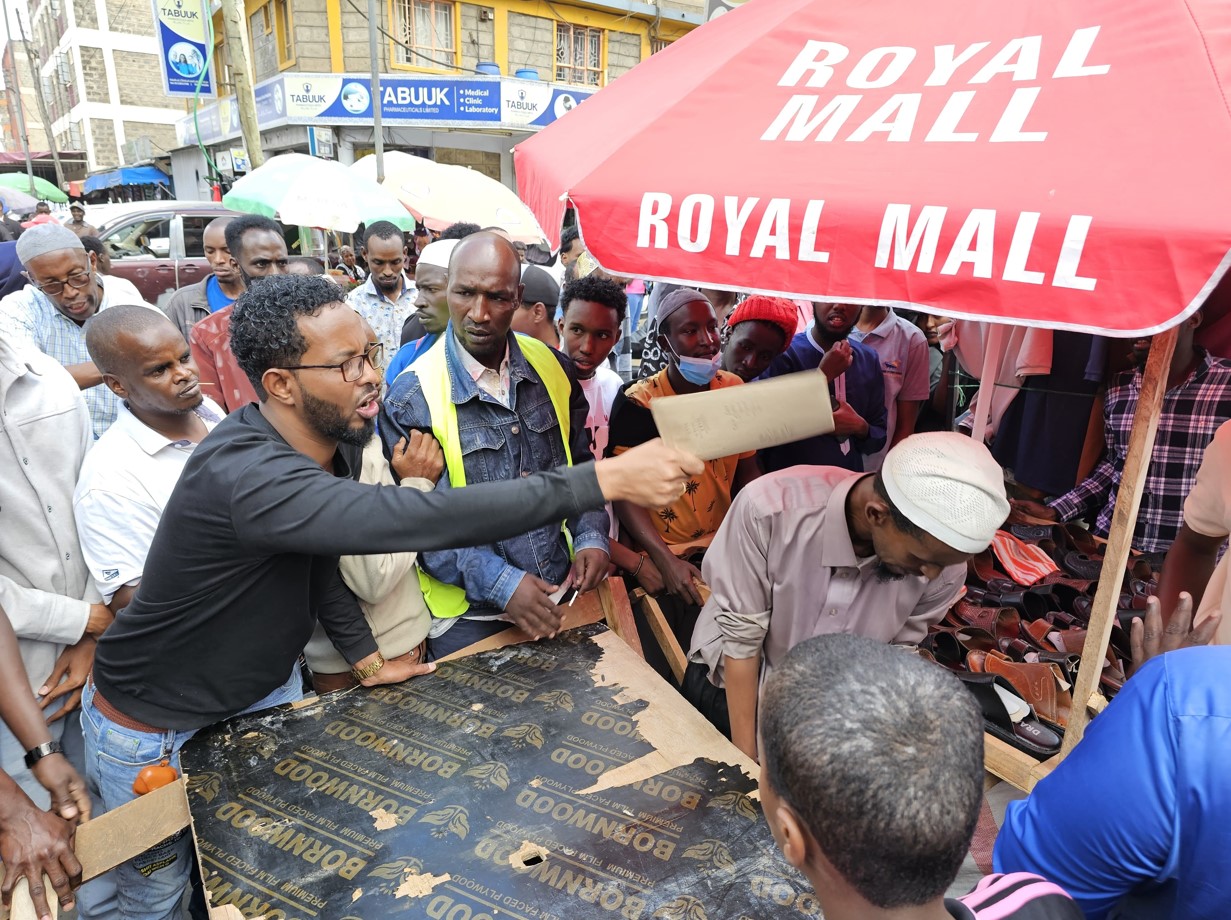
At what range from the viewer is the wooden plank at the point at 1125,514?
1.56 metres

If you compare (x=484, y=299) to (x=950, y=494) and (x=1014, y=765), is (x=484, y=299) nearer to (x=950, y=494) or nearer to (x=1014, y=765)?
(x=950, y=494)

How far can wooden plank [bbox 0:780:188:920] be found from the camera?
1554 mm

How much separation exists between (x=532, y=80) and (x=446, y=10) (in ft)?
9.95

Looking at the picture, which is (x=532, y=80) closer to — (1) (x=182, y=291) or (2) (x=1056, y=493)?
(1) (x=182, y=291)

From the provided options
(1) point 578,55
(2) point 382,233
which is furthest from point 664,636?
(1) point 578,55

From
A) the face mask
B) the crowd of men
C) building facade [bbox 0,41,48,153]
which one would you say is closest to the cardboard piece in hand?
the crowd of men

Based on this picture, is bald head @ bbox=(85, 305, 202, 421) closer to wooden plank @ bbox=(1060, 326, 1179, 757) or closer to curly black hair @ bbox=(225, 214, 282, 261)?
curly black hair @ bbox=(225, 214, 282, 261)

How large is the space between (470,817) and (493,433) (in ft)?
4.15

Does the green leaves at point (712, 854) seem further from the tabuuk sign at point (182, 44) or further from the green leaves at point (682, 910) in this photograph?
the tabuuk sign at point (182, 44)

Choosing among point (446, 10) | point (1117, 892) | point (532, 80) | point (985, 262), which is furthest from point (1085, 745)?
point (446, 10)

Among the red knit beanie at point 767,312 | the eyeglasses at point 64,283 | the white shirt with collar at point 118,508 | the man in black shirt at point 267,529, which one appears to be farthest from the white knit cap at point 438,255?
the man in black shirt at point 267,529

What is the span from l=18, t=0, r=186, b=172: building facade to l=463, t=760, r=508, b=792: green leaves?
1357 inches

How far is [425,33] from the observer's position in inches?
717

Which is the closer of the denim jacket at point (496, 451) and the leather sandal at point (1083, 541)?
the denim jacket at point (496, 451)
